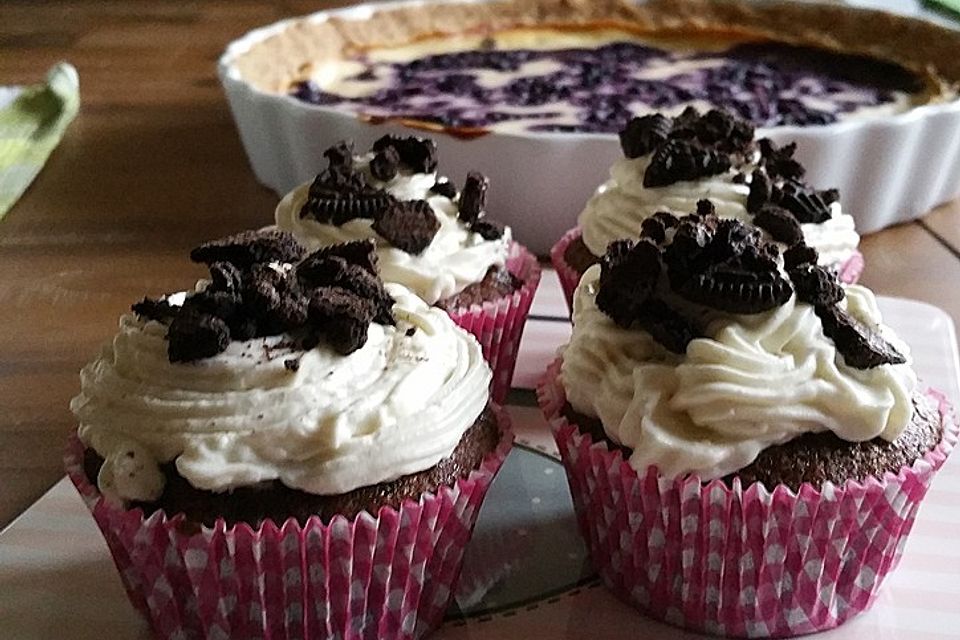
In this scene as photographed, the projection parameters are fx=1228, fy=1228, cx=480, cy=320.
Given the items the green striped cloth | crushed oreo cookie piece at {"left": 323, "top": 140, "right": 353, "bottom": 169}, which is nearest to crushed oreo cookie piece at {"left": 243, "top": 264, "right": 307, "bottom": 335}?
crushed oreo cookie piece at {"left": 323, "top": 140, "right": 353, "bottom": 169}

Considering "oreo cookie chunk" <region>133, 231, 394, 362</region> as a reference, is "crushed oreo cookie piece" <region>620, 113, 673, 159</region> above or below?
below

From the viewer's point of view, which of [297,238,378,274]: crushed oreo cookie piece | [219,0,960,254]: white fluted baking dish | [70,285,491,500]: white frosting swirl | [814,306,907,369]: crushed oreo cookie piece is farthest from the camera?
[219,0,960,254]: white fluted baking dish

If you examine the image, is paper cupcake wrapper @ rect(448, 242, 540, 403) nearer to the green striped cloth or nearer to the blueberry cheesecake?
the blueberry cheesecake

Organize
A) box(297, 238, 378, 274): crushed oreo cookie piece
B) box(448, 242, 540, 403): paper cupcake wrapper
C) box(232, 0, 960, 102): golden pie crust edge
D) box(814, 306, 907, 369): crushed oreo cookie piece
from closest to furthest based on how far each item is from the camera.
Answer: box(814, 306, 907, 369): crushed oreo cookie piece → box(297, 238, 378, 274): crushed oreo cookie piece → box(448, 242, 540, 403): paper cupcake wrapper → box(232, 0, 960, 102): golden pie crust edge

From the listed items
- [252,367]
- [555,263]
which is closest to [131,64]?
[555,263]

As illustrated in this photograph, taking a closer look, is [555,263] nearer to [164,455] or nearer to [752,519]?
[752,519]

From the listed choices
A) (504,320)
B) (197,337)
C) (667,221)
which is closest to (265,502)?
(197,337)

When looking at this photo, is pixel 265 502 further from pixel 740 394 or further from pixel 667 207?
pixel 667 207

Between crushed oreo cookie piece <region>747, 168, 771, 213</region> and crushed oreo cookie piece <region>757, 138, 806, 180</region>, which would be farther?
crushed oreo cookie piece <region>757, 138, 806, 180</region>
